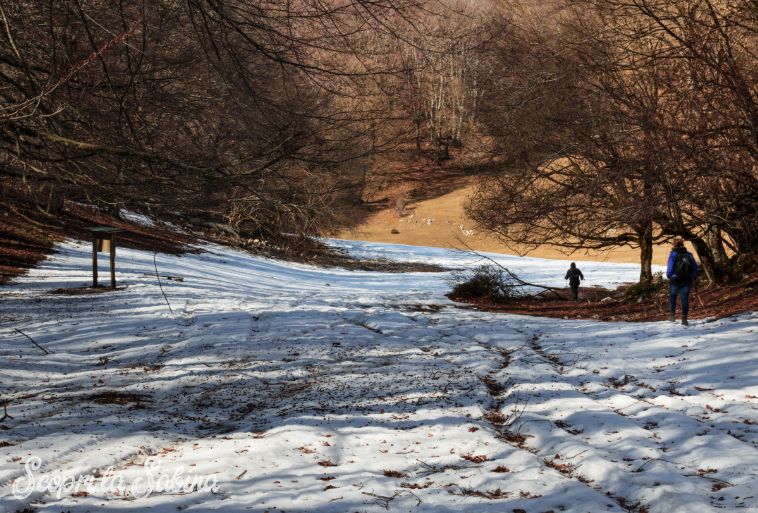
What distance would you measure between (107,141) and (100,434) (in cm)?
272

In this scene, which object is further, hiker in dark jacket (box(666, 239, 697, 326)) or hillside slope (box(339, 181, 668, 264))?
hillside slope (box(339, 181, 668, 264))

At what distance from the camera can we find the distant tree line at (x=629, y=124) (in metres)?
11.5

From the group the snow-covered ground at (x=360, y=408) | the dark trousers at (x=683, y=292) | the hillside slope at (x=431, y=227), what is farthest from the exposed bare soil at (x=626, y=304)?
the hillside slope at (x=431, y=227)

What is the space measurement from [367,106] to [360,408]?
12.2 ft

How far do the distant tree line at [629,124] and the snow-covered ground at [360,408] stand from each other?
2.87m

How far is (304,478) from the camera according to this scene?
5.41m

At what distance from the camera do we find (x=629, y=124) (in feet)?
43.9

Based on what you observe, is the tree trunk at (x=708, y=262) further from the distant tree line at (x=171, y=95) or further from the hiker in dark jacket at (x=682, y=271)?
the distant tree line at (x=171, y=95)

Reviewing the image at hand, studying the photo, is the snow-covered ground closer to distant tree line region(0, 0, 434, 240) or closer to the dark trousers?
the dark trousers

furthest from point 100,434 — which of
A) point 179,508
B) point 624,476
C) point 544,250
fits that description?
point 544,250

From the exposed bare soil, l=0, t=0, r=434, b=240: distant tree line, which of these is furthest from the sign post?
the exposed bare soil

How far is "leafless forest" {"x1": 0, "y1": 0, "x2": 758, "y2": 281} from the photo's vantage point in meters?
5.68

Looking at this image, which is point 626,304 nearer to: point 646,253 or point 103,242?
point 646,253

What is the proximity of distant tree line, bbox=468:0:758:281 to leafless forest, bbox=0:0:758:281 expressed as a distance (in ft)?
0.23
